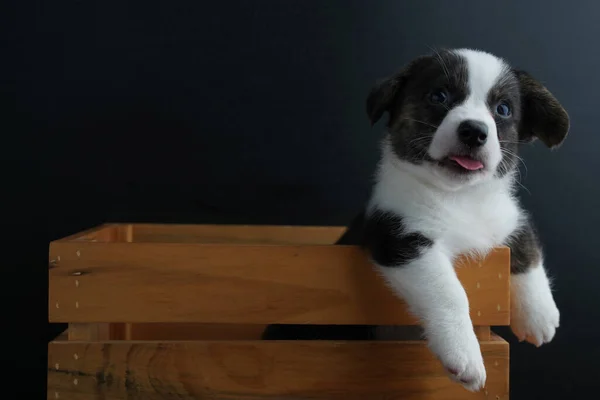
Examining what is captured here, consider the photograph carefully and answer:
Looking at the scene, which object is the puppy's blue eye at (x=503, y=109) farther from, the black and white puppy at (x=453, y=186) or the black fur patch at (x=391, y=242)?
the black fur patch at (x=391, y=242)

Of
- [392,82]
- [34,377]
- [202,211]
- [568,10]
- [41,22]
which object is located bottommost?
[34,377]

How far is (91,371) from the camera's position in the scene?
116 cm

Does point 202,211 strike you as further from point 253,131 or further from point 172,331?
point 172,331

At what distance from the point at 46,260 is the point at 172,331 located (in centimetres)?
50

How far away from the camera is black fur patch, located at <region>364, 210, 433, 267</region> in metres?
1.18

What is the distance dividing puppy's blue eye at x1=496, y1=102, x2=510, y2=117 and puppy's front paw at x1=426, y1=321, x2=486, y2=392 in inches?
17.9

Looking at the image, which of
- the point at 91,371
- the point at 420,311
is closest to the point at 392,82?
the point at 420,311

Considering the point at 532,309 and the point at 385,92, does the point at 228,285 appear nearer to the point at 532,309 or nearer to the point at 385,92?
the point at 385,92

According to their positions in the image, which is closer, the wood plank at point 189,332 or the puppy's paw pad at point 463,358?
the puppy's paw pad at point 463,358

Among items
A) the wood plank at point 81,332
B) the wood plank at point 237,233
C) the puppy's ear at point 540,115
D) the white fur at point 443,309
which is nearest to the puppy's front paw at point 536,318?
the white fur at point 443,309

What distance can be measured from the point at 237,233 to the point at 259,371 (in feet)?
2.22

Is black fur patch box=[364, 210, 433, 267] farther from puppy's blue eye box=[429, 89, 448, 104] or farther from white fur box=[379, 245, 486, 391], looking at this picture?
puppy's blue eye box=[429, 89, 448, 104]

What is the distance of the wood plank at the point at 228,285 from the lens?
45.4 inches

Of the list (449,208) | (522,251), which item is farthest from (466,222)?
(522,251)
